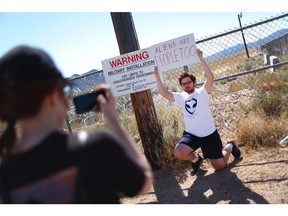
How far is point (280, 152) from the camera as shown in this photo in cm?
469

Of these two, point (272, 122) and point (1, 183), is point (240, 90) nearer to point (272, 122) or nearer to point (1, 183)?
point (272, 122)

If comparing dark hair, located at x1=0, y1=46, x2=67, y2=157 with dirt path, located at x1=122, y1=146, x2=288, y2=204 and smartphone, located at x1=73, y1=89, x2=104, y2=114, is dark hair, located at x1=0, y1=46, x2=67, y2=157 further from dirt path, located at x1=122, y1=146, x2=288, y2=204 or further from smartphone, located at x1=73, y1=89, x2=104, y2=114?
dirt path, located at x1=122, y1=146, x2=288, y2=204

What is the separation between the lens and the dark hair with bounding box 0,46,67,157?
1122 mm

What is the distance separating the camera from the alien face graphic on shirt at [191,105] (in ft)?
15.7

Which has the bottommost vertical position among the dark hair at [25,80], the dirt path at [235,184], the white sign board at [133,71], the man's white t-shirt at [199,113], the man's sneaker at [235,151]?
the dirt path at [235,184]

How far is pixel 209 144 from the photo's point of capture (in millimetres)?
4762

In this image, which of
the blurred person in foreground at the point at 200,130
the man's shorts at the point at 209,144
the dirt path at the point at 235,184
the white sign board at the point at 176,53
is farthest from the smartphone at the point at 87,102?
the white sign board at the point at 176,53

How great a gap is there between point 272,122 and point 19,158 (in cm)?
475

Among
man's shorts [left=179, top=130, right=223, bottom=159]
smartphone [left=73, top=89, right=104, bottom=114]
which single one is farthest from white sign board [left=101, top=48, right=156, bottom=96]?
smartphone [left=73, top=89, right=104, bottom=114]

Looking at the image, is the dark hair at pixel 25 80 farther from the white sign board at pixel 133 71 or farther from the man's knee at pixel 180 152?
the white sign board at pixel 133 71

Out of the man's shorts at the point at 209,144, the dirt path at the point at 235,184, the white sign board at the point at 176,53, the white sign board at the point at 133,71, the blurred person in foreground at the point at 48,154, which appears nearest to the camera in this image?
the blurred person in foreground at the point at 48,154

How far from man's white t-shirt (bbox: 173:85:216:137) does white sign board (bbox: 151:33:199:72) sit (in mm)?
591

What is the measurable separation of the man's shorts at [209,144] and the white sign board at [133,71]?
1.08 m

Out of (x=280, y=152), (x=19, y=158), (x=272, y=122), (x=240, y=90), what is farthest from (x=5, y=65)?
(x=240, y=90)
